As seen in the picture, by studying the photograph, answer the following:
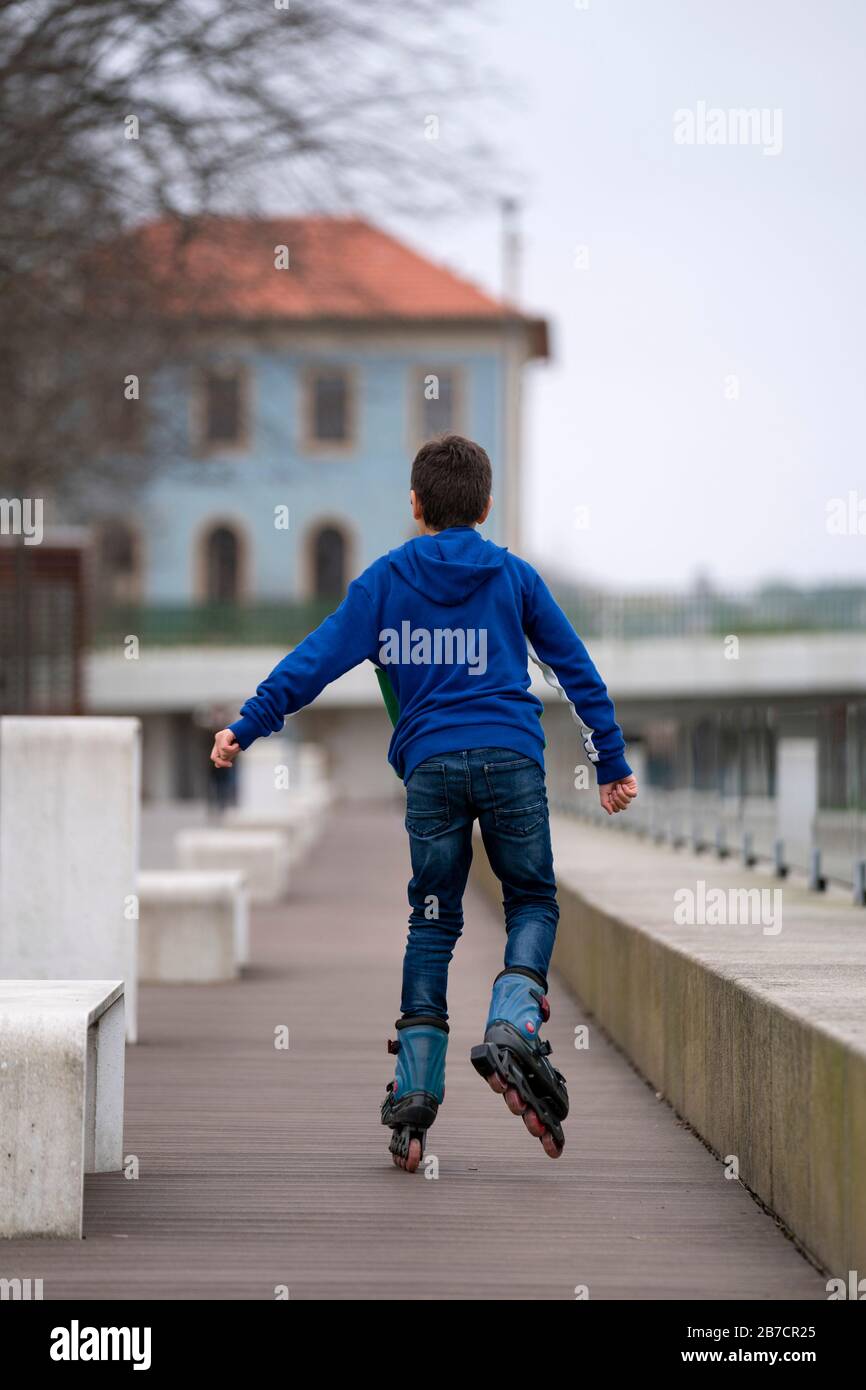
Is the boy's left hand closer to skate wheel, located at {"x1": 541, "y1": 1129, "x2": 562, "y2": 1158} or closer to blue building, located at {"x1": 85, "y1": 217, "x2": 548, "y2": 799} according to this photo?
skate wheel, located at {"x1": 541, "y1": 1129, "x2": 562, "y2": 1158}

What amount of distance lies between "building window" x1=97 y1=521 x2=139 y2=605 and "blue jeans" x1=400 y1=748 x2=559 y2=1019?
61230 millimetres

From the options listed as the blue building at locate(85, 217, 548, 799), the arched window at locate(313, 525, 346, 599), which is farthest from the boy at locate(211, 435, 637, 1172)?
the arched window at locate(313, 525, 346, 599)

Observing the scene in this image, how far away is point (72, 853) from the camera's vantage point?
9.30 metres

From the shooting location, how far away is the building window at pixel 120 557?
6750 cm

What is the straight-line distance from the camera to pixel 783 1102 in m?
5.47

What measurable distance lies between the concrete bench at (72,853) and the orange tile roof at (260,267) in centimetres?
871

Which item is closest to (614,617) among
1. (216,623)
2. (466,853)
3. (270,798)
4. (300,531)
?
(216,623)

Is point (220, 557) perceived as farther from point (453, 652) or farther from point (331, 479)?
point (453, 652)

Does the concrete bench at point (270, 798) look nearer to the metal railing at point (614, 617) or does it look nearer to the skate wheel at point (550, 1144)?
the skate wheel at point (550, 1144)

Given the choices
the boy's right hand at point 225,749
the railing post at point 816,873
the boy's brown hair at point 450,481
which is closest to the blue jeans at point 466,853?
the boy's right hand at point 225,749

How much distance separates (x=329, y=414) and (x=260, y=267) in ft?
165
